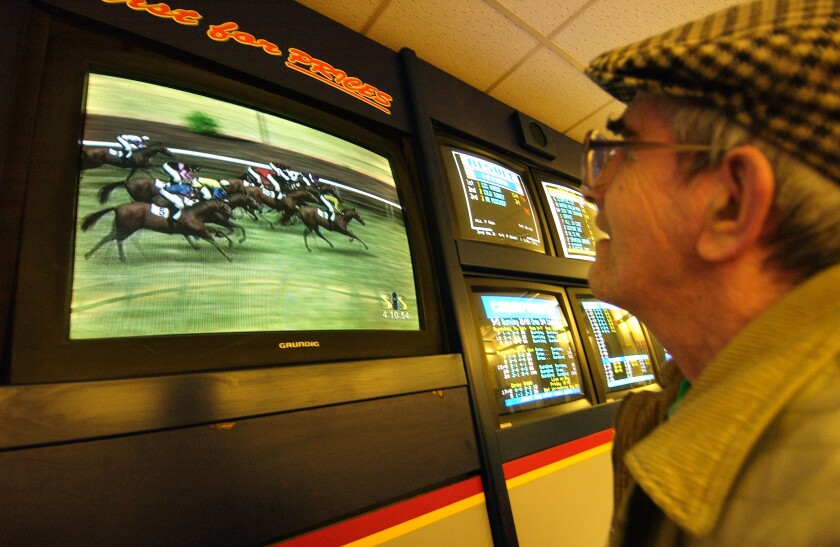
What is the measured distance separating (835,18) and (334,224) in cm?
104

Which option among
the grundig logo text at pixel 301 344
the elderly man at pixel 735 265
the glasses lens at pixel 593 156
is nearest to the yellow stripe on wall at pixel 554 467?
the elderly man at pixel 735 265

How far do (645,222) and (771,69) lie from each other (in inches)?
9.7

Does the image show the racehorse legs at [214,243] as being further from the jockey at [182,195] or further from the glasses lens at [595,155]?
the glasses lens at [595,155]

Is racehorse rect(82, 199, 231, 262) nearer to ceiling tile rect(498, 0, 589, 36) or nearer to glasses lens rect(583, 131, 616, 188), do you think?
glasses lens rect(583, 131, 616, 188)

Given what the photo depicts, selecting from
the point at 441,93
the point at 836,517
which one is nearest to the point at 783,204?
the point at 836,517

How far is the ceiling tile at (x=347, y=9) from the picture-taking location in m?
1.47

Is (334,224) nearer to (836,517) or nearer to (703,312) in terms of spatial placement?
(703,312)

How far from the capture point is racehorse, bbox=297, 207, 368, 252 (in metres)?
1.10

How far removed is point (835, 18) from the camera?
0.45m

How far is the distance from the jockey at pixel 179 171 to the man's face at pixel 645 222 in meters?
0.97

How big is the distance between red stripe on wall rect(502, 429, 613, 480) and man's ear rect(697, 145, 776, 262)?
0.97 m

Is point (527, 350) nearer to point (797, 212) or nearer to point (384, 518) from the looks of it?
point (384, 518)

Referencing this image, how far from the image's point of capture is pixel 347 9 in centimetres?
151

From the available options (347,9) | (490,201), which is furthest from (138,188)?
(490,201)
